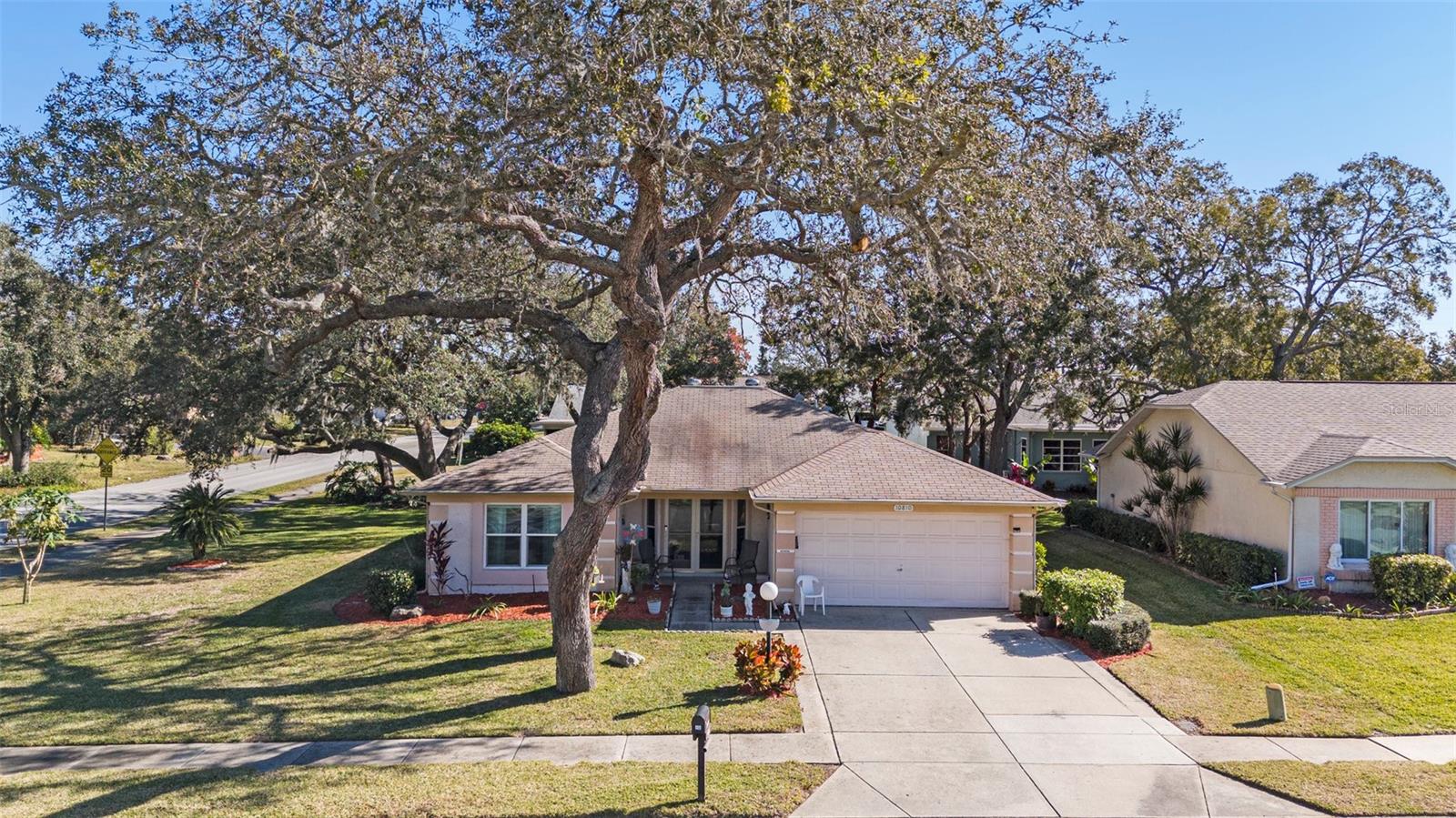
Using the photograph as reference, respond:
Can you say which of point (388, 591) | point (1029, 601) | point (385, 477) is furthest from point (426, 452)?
point (1029, 601)

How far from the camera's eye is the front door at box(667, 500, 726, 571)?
19.6 metres

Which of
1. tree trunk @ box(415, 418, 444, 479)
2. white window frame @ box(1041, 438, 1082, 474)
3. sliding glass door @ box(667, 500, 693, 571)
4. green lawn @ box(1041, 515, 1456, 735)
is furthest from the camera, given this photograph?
white window frame @ box(1041, 438, 1082, 474)

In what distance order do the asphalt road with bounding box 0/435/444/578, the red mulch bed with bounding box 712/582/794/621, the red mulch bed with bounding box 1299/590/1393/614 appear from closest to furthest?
1. the red mulch bed with bounding box 712/582/794/621
2. the red mulch bed with bounding box 1299/590/1393/614
3. the asphalt road with bounding box 0/435/444/578

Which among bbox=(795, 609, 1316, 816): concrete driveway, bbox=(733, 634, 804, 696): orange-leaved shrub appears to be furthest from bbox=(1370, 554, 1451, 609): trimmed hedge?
bbox=(733, 634, 804, 696): orange-leaved shrub

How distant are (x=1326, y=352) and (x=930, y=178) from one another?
30.9 metres

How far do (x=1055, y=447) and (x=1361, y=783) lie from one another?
30.2 metres

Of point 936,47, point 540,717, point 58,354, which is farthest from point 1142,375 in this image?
point 58,354

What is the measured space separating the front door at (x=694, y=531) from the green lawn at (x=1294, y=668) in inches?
358

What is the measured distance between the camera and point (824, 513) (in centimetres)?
1684

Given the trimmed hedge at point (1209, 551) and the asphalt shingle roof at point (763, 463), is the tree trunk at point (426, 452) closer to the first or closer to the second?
the asphalt shingle roof at point (763, 463)

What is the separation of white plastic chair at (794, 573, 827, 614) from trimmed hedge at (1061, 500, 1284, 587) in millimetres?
8869

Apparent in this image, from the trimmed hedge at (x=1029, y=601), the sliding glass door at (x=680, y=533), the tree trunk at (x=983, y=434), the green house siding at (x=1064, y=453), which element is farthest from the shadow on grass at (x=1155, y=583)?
the green house siding at (x=1064, y=453)

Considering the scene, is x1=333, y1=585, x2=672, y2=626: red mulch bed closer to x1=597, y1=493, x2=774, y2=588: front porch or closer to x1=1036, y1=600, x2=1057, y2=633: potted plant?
x1=597, y1=493, x2=774, y2=588: front porch

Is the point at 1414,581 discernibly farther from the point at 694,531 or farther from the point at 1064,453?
the point at 1064,453
